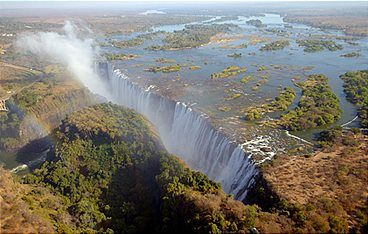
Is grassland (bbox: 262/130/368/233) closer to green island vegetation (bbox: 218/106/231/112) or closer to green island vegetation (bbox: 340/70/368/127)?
green island vegetation (bbox: 340/70/368/127)

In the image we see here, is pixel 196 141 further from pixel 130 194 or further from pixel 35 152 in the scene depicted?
pixel 35 152

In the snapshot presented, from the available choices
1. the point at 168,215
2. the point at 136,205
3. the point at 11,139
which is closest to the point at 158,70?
the point at 11,139

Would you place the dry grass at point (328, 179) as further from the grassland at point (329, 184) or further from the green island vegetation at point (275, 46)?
the green island vegetation at point (275, 46)

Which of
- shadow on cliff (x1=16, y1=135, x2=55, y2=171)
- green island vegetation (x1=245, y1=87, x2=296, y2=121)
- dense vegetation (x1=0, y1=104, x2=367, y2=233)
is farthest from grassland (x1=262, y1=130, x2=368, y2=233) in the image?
shadow on cliff (x1=16, y1=135, x2=55, y2=171)

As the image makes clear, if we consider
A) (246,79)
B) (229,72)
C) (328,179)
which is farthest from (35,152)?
(328,179)

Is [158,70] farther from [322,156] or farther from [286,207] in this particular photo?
[286,207]

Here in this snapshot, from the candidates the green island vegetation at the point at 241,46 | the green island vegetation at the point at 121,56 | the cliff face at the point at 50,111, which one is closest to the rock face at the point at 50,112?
the cliff face at the point at 50,111
